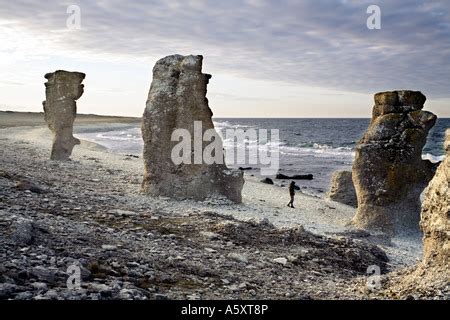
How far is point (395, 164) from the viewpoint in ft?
61.7

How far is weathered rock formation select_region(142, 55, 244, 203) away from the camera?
19484 millimetres

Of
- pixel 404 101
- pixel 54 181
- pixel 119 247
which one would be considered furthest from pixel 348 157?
pixel 119 247

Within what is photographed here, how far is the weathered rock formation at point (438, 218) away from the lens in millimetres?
9359

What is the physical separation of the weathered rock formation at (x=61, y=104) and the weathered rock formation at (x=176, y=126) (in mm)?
12550

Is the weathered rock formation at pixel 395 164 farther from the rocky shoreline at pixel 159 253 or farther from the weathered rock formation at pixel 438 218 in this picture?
the weathered rock formation at pixel 438 218

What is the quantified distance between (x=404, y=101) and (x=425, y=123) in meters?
1.15

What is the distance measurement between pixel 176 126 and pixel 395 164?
8.44 m

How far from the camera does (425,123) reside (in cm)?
1878

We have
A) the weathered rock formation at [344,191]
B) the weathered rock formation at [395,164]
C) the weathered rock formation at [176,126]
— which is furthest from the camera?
the weathered rock formation at [344,191]
